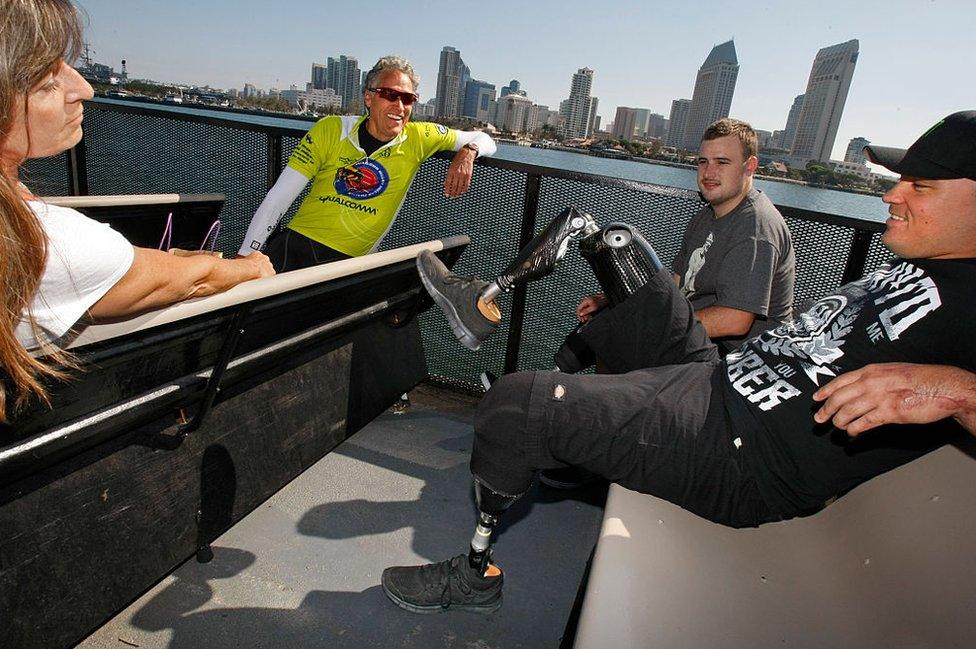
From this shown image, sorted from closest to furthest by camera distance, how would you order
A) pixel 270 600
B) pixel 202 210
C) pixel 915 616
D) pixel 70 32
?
pixel 70 32 < pixel 915 616 < pixel 270 600 < pixel 202 210

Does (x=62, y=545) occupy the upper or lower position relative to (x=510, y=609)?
upper

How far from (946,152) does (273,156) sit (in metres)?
3.49

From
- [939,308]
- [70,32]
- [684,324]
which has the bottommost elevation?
[684,324]

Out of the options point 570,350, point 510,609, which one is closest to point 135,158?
point 570,350

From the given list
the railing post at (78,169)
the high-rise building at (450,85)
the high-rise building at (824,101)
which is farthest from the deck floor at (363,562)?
the high-rise building at (450,85)

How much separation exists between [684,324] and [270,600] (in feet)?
5.60

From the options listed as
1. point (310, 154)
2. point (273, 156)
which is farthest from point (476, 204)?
point (273, 156)

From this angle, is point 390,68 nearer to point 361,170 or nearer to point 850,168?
point 361,170

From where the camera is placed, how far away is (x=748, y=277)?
2.40 meters

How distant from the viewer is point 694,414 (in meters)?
1.74

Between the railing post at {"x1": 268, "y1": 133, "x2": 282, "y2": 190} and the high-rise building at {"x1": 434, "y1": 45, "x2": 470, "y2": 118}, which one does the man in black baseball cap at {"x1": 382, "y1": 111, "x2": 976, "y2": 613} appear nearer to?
the railing post at {"x1": 268, "y1": 133, "x2": 282, "y2": 190}

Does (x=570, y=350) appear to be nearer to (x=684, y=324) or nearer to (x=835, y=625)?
(x=684, y=324)

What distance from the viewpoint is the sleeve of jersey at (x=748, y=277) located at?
7.82 feet

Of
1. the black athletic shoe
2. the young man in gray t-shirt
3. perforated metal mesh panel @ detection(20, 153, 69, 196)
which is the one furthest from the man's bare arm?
perforated metal mesh panel @ detection(20, 153, 69, 196)
